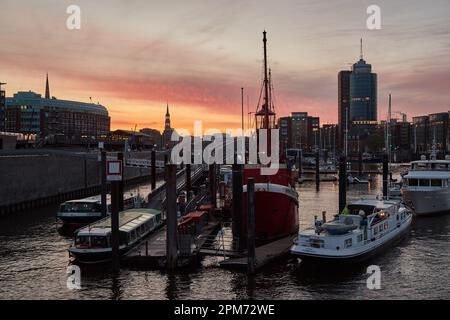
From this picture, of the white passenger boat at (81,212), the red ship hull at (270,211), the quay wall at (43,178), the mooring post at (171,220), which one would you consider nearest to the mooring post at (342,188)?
the red ship hull at (270,211)

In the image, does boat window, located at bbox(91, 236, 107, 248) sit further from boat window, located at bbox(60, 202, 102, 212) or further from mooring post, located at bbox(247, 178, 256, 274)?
boat window, located at bbox(60, 202, 102, 212)

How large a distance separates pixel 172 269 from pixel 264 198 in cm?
1141

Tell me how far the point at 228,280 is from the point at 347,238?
8600 mm

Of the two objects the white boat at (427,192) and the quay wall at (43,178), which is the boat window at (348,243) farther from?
the quay wall at (43,178)

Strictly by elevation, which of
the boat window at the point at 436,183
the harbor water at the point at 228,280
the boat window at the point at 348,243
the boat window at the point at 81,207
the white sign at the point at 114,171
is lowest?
the harbor water at the point at 228,280

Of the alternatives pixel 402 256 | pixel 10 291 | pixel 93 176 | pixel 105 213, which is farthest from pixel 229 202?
pixel 93 176

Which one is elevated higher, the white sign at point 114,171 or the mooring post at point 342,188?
the white sign at point 114,171

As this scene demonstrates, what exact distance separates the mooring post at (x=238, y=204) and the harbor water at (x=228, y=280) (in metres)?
2.26

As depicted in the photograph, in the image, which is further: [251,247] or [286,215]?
[286,215]

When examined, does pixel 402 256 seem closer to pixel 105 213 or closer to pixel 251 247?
pixel 251 247

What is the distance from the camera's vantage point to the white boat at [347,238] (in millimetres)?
32312

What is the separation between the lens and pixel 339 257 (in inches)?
1270

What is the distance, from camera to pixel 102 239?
33.6 metres

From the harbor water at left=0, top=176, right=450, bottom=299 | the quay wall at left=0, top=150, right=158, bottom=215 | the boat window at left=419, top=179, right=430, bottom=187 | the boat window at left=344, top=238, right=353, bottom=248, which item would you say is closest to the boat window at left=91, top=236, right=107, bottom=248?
the harbor water at left=0, top=176, right=450, bottom=299
